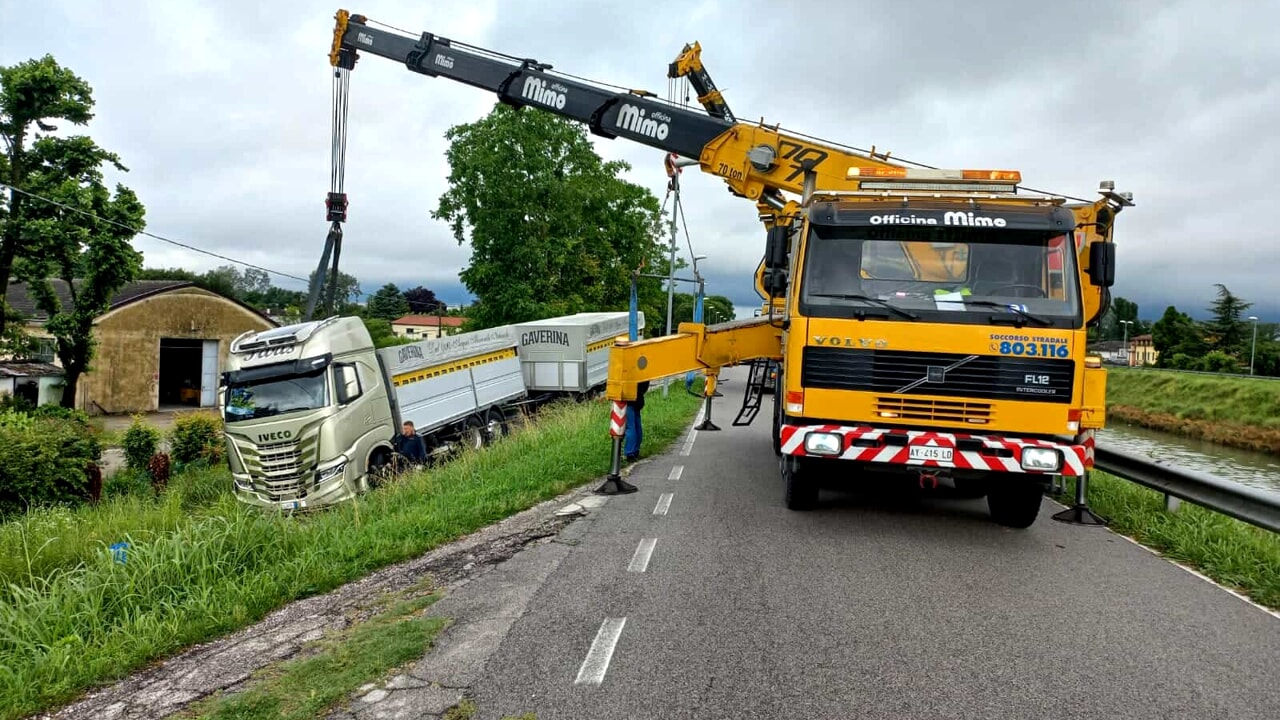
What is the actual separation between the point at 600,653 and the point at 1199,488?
20.4ft

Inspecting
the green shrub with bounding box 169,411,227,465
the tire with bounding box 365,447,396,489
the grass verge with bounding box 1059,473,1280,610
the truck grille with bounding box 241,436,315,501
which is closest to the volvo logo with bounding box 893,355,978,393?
the grass verge with bounding box 1059,473,1280,610

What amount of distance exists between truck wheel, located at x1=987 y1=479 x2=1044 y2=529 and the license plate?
0.80 metres

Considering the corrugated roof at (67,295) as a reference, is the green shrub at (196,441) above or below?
below

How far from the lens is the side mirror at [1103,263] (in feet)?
21.6

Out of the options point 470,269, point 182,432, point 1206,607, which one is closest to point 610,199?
point 470,269

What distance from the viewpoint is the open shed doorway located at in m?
34.4

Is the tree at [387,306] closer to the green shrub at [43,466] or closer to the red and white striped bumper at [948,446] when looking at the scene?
the green shrub at [43,466]

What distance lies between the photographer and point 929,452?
248 inches

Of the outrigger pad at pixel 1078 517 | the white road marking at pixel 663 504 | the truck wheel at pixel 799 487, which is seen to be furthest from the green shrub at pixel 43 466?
the outrigger pad at pixel 1078 517

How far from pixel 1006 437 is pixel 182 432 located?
71.8 feet

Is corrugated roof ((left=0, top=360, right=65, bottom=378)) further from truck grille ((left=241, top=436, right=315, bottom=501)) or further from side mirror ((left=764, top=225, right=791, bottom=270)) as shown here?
side mirror ((left=764, top=225, right=791, bottom=270))

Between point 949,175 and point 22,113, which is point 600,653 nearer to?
point 949,175

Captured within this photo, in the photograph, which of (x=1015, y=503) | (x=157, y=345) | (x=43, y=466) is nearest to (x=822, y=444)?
(x=1015, y=503)

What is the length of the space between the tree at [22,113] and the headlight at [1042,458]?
83.9ft
